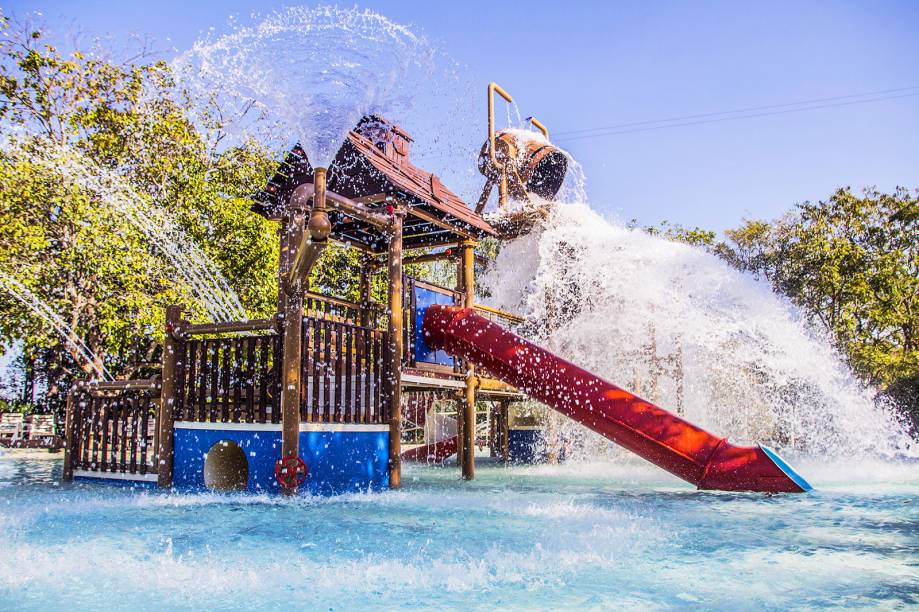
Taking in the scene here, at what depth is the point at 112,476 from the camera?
9.48 meters

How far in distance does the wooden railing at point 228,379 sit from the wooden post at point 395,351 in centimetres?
154

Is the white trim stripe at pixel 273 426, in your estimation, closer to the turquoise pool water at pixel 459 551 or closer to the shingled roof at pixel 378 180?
the turquoise pool water at pixel 459 551

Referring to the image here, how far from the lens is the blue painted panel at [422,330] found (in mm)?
10227

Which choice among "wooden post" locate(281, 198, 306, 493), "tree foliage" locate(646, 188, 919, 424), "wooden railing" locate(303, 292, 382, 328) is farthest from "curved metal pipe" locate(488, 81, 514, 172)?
"tree foliage" locate(646, 188, 919, 424)

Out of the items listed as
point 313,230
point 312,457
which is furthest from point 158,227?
Result: point 313,230

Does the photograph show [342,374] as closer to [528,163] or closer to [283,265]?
[283,265]

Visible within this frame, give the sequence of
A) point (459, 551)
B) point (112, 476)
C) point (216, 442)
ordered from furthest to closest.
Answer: point (112, 476)
point (216, 442)
point (459, 551)

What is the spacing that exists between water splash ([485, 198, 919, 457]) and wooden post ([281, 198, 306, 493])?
303 inches

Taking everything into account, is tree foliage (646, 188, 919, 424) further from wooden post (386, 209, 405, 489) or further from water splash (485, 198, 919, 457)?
wooden post (386, 209, 405, 489)

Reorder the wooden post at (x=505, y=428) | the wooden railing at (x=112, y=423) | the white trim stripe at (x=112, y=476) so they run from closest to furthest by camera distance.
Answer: the white trim stripe at (x=112, y=476) < the wooden railing at (x=112, y=423) < the wooden post at (x=505, y=428)

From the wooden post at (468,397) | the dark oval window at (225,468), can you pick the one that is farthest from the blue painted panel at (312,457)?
the wooden post at (468,397)

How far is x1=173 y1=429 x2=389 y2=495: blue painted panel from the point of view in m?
7.92

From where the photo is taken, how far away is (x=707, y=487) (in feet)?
25.4

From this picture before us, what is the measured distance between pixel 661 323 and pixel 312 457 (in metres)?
9.78
